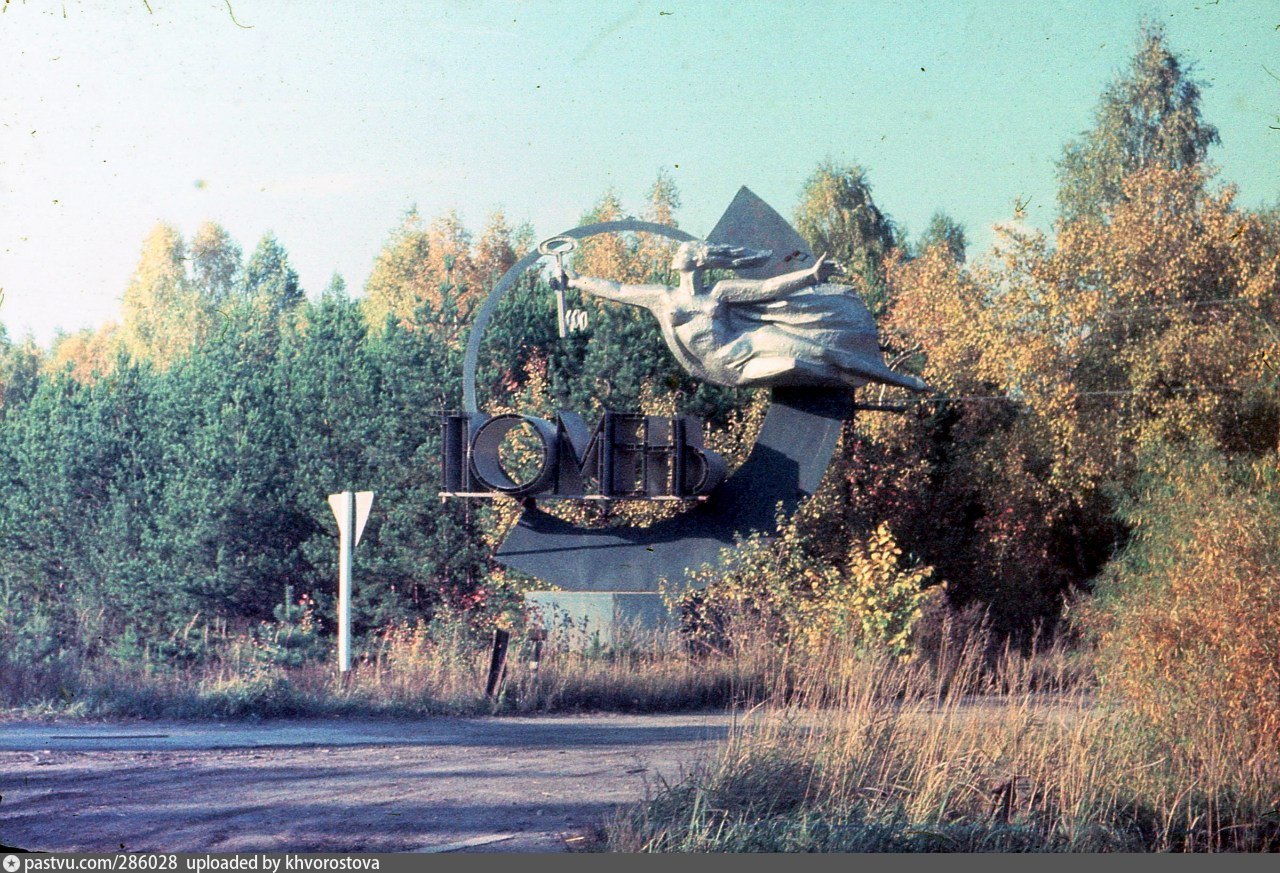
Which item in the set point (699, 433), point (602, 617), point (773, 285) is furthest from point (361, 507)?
point (773, 285)

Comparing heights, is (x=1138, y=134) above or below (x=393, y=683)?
above

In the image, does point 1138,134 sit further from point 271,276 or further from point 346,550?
point 271,276

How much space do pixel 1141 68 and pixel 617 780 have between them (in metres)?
15.7

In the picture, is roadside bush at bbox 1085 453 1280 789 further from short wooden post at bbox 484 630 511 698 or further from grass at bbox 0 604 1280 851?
short wooden post at bbox 484 630 511 698

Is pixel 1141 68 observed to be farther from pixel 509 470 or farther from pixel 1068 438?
pixel 509 470

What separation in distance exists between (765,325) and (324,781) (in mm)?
7222

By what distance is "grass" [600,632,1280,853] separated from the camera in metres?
6.62

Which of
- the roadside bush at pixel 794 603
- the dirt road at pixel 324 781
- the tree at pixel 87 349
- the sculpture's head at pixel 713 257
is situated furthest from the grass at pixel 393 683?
the tree at pixel 87 349

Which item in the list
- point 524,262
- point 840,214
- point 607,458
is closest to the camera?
point 607,458

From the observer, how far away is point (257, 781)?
26.0ft

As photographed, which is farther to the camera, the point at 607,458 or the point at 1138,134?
the point at 1138,134

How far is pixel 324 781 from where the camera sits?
7.95 m

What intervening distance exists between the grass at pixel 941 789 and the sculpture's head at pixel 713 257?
21.2 ft

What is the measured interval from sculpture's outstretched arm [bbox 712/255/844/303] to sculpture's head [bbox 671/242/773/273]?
0.61 ft
